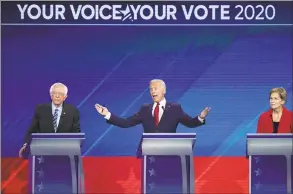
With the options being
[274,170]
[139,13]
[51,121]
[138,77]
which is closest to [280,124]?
[274,170]

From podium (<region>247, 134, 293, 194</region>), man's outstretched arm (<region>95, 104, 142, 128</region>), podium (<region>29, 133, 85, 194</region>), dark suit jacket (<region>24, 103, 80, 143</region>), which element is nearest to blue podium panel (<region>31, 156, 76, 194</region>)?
podium (<region>29, 133, 85, 194</region>)

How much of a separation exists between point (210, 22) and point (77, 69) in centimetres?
156

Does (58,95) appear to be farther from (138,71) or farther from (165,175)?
(165,175)

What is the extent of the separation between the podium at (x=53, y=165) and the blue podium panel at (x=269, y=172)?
158 cm

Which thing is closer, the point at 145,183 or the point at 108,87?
the point at 145,183

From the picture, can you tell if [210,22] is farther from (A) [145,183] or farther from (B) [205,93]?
(A) [145,183]

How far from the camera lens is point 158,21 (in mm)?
8977

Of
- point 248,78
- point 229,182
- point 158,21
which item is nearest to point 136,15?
point 158,21

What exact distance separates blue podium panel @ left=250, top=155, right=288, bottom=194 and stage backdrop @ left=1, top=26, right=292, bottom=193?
177 cm

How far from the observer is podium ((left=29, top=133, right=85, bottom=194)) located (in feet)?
23.7

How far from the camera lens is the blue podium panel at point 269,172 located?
23.6 feet

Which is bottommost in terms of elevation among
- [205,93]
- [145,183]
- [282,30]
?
[145,183]

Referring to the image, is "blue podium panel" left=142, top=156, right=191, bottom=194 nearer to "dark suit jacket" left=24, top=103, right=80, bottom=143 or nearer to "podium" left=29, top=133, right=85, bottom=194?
"podium" left=29, top=133, right=85, bottom=194

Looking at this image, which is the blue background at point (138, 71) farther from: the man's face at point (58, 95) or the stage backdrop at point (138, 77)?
the man's face at point (58, 95)
